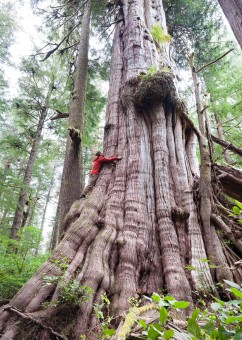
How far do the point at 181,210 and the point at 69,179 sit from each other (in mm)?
2921

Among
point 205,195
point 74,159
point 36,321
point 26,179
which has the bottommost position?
point 36,321

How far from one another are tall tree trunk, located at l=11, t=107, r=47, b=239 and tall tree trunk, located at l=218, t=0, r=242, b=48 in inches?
350

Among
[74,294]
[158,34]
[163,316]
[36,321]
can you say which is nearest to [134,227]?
[74,294]

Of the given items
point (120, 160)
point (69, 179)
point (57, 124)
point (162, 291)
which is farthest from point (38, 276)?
point (57, 124)

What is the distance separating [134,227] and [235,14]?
87.1 inches

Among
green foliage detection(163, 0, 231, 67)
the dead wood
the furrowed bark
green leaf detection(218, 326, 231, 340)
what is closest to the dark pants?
the furrowed bark

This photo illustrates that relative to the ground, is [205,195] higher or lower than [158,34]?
lower

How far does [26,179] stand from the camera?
420 inches

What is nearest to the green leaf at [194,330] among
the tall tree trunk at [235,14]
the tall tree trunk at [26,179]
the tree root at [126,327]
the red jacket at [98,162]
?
the tree root at [126,327]

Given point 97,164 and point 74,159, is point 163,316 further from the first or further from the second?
point 74,159

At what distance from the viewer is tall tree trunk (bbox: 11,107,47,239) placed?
393 inches

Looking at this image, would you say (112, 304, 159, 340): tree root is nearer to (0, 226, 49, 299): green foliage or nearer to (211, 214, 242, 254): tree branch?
(211, 214, 242, 254): tree branch

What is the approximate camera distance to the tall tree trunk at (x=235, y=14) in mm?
1766

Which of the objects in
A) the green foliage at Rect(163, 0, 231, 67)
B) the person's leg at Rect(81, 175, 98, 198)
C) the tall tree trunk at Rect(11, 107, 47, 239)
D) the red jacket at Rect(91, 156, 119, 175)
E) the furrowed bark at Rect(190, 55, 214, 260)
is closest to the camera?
the furrowed bark at Rect(190, 55, 214, 260)
